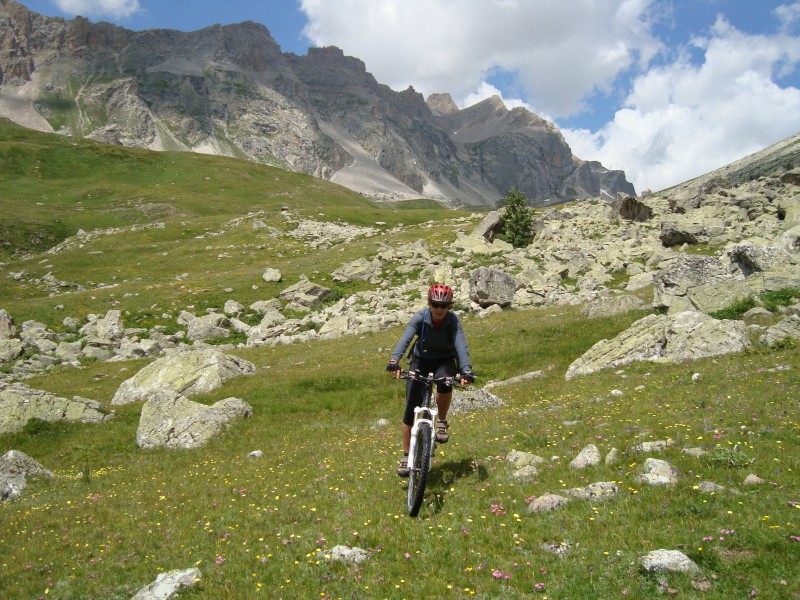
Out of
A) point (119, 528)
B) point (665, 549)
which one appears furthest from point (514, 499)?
point (119, 528)

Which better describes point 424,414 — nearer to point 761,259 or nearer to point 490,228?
point 761,259

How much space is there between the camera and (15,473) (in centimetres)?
1670

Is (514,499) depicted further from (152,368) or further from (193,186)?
(193,186)

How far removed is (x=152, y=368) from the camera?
28.2m

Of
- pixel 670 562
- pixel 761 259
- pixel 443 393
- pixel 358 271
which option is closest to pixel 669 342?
pixel 761 259

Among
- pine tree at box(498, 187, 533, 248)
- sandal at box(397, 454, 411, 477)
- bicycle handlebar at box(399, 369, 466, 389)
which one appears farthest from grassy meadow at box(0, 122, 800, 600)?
pine tree at box(498, 187, 533, 248)

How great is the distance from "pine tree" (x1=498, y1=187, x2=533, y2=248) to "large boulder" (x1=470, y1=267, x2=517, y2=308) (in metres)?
29.8

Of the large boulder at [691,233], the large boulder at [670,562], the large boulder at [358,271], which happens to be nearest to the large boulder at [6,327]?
the large boulder at [358,271]

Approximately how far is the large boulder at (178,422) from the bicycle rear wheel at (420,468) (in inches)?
500

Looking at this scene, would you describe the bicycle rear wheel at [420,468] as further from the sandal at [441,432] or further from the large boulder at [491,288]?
the large boulder at [491,288]

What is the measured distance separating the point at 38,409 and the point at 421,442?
21.2 metres

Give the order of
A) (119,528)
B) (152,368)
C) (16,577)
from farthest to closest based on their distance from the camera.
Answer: (152,368), (119,528), (16,577)

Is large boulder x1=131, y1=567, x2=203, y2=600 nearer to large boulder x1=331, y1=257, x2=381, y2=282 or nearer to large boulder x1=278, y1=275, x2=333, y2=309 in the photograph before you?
large boulder x1=278, y1=275, x2=333, y2=309

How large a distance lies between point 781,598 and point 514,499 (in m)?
4.73
